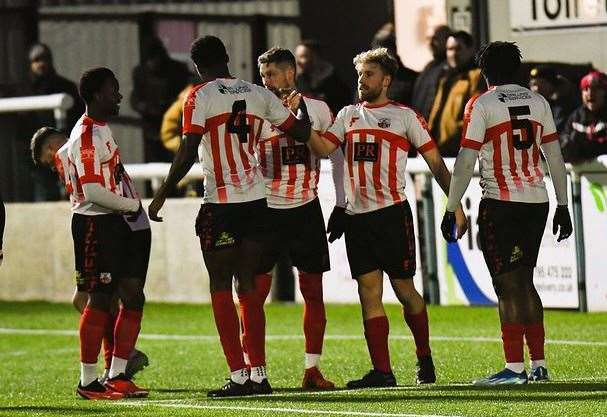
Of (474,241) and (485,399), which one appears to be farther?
(474,241)

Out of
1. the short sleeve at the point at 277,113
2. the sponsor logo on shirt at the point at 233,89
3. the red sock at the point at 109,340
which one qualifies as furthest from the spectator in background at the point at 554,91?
the sponsor logo on shirt at the point at 233,89

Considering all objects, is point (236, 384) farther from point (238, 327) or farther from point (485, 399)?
point (485, 399)

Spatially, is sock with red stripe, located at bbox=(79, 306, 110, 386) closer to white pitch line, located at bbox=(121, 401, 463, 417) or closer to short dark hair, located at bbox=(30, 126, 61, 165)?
white pitch line, located at bbox=(121, 401, 463, 417)

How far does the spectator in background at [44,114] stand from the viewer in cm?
1942

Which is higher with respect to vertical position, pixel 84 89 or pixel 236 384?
pixel 84 89

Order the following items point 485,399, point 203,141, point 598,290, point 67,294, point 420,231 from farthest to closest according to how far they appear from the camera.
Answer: point 67,294 → point 420,231 → point 598,290 → point 203,141 → point 485,399

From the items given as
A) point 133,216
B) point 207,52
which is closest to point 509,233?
point 207,52

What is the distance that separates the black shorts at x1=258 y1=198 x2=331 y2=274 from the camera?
37.9 ft

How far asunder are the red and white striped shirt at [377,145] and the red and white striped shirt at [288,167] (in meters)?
0.32

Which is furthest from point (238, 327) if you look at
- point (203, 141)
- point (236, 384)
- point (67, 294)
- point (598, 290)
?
point (67, 294)

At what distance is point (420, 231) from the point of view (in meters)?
17.0

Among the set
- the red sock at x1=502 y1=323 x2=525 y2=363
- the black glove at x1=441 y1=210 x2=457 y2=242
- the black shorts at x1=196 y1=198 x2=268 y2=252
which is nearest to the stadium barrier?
the red sock at x1=502 y1=323 x2=525 y2=363

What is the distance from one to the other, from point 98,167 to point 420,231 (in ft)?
21.2

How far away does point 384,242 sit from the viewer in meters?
11.2
